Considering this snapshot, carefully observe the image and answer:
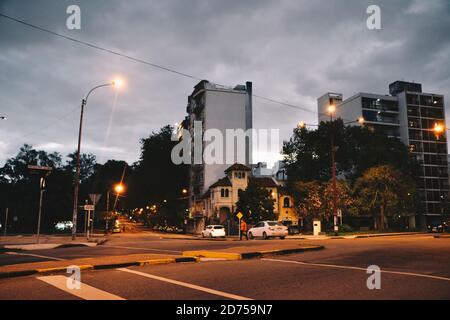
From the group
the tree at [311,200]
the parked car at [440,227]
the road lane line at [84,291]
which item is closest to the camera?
the road lane line at [84,291]

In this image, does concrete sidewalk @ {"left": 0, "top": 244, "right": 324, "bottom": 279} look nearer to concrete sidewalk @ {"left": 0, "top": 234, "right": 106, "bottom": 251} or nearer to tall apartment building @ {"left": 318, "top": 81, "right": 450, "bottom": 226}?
concrete sidewalk @ {"left": 0, "top": 234, "right": 106, "bottom": 251}

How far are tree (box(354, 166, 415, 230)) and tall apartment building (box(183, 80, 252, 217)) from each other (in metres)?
25.8

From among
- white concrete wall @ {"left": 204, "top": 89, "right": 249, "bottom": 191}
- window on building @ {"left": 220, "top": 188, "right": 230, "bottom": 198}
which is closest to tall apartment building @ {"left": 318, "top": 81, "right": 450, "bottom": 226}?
white concrete wall @ {"left": 204, "top": 89, "right": 249, "bottom": 191}

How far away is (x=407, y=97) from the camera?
80.6 m

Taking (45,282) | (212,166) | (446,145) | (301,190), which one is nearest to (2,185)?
(212,166)

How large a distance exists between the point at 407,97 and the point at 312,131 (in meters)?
33.7

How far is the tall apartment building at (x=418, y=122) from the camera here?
257 ft

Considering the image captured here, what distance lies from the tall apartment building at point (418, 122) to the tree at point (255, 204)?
33.4m

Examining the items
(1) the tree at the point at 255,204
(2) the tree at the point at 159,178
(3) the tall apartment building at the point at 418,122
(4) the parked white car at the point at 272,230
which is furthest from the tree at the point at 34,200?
(3) the tall apartment building at the point at 418,122

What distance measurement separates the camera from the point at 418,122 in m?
80.8

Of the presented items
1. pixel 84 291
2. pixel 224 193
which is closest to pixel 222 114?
pixel 224 193

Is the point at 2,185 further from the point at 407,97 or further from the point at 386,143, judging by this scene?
the point at 407,97

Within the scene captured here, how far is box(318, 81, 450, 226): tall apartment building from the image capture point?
78.2 meters

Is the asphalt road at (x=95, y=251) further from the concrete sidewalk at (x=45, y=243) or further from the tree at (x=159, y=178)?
the tree at (x=159, y=178)
